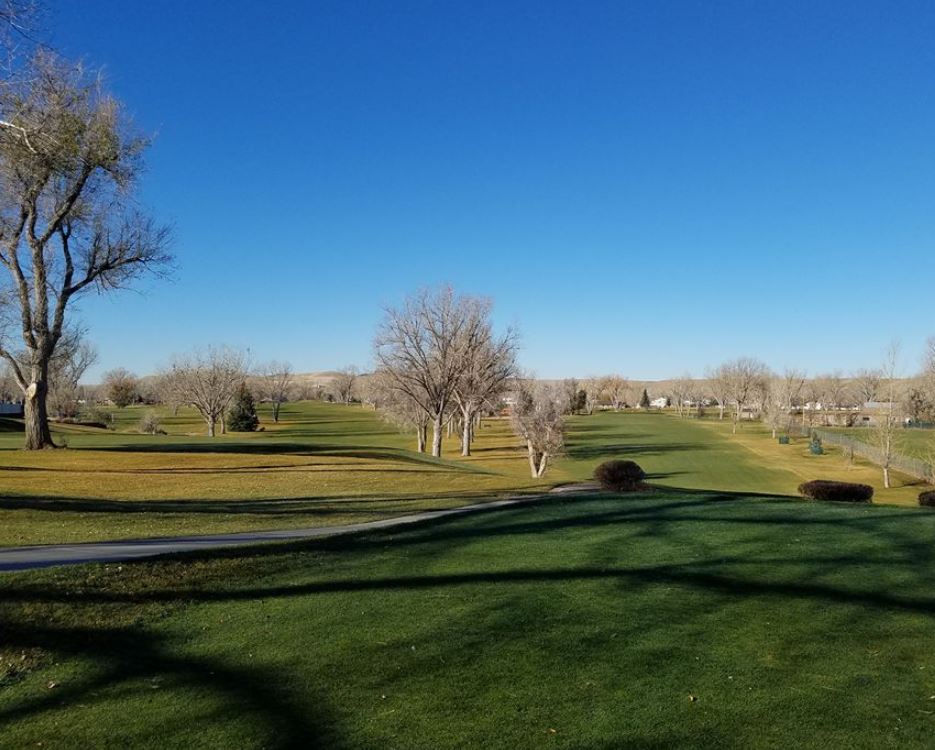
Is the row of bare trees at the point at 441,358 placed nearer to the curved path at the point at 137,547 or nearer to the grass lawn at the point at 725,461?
the grass lawn at the point at 725,461

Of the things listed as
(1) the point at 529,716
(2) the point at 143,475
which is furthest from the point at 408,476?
(1) the point at 529,716

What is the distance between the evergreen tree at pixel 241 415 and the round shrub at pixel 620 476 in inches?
2423

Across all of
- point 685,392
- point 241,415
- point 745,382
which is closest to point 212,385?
point 241,415

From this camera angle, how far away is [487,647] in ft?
19.9

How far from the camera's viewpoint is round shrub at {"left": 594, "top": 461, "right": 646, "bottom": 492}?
20375mm

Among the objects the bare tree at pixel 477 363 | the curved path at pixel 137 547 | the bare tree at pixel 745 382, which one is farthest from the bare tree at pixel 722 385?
the curved path at pixel 137 547

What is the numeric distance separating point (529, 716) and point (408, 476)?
20759mm

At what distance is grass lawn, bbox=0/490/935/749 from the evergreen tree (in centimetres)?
6950

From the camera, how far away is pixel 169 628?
265 inches

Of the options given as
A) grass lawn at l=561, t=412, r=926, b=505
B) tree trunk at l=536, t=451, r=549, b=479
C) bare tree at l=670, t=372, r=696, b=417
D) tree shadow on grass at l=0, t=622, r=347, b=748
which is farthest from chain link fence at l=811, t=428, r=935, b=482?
bare tree at l=670, t=372, r=696, b=417

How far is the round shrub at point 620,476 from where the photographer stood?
2038 centimetres

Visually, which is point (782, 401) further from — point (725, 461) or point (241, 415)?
point (241, 415)

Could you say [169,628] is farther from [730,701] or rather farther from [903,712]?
[903,712]

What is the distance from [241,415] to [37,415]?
162 feet
